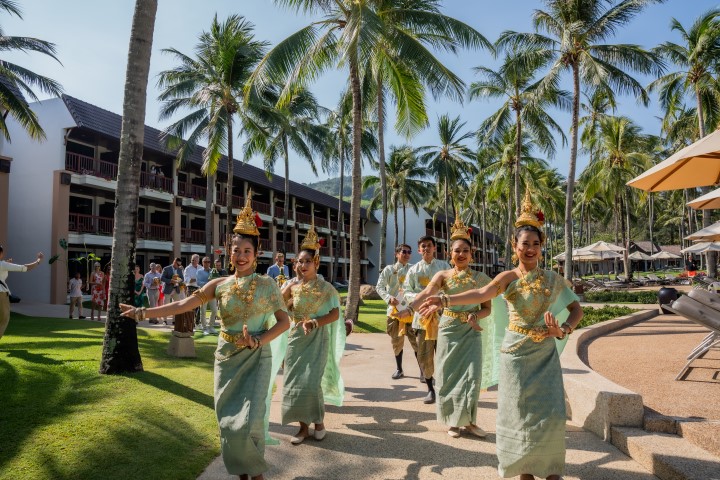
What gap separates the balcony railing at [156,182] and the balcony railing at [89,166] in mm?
1469

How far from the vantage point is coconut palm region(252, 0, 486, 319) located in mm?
10258

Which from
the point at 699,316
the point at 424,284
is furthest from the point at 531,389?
the point at 699,316

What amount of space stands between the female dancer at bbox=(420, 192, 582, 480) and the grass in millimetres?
2254

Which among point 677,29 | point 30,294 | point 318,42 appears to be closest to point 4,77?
point 30,294

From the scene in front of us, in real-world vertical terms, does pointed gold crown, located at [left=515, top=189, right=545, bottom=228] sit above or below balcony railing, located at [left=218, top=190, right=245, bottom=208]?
below

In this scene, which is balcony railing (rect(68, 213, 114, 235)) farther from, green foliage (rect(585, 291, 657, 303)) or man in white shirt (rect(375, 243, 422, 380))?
green foliage (rect(585, 291, 657, 303))

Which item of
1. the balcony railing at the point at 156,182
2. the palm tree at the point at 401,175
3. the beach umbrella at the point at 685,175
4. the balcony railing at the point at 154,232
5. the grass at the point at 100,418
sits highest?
the palm tree at the point at 401,175

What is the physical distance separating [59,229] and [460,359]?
67.9ft

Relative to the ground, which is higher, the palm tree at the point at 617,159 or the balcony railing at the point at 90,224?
the palm tree at the point at 617,159

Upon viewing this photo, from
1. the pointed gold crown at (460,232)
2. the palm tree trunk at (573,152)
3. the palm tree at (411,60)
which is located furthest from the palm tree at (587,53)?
the pointed gold crown at (460,232)

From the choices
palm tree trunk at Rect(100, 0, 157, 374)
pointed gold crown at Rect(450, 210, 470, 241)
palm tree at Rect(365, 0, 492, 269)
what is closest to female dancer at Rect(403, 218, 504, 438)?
pointed gold crown at Rect(450, 210, 470, 241)

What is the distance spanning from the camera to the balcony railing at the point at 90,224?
70.7 feet

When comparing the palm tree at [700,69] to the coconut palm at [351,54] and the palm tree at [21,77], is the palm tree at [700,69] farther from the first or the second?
the palm tree at [21,77]

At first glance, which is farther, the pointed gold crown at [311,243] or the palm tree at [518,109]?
the palm tree at [518,109]
